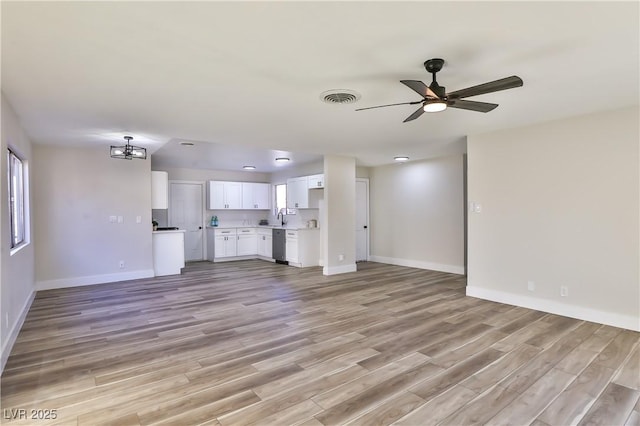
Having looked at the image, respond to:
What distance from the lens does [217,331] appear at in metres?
3.66

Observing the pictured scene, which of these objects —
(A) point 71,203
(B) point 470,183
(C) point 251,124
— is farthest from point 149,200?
(B) point 470,183

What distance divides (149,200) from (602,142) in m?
6.90

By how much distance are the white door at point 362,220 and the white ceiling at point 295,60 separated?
419 cm

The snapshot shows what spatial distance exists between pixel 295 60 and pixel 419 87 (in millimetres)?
898

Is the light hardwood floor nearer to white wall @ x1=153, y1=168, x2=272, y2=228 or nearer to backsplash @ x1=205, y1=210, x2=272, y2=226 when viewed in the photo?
white wall @ x1=153, y1=168, x2=272, y2=228

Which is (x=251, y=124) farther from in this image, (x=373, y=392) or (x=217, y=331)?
(x=373, y=392)

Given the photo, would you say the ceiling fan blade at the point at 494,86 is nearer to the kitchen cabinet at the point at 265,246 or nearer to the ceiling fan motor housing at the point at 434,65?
the ceiling fan motor housing at the point at 434,65

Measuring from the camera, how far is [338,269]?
689 centimetres

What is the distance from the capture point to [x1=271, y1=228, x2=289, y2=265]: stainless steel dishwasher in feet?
26.6

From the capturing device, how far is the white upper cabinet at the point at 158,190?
22.2 feet

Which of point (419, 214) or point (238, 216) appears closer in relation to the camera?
point (419, 214)

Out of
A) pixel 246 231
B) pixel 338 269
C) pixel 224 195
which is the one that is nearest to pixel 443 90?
pixel 338 269

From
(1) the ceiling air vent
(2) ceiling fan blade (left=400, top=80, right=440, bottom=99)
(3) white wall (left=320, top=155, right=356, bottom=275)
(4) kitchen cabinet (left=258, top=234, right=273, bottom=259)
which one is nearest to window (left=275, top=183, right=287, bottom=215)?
(4) kitchen cabinet (left=258, top=234, right=273, bottom=259)

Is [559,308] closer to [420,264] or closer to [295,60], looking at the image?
[420,264]
